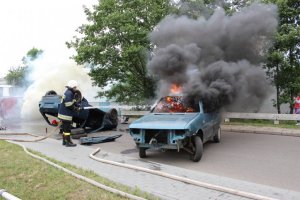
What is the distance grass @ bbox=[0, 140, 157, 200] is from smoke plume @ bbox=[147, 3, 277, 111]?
4.48 metres

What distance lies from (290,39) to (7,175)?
1245cm

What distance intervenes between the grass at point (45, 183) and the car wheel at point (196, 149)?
8.84ft

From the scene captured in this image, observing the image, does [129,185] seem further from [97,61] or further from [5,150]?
[97,61]

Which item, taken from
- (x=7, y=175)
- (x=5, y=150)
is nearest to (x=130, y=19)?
(x=5, y=150)

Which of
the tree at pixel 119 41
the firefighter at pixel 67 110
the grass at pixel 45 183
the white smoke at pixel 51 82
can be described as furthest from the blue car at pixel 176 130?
the white smoke at pixel 51 82

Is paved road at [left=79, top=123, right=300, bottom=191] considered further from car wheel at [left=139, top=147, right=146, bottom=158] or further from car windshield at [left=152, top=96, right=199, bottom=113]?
car windshield at [left=152, top=96, right=199, bottom=113]

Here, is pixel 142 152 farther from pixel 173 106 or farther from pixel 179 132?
pixel 173 106

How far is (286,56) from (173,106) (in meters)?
8.47

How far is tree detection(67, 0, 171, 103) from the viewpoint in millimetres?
16219

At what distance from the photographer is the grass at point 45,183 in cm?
525

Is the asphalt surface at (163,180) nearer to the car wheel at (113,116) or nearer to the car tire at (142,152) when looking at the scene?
the car tire at (142,152)

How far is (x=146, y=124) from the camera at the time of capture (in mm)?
8141

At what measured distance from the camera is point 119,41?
16859mm

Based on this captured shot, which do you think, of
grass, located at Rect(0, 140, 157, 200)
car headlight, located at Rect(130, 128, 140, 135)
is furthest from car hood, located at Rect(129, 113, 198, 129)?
grass, located at Rect(0, 140, 157, 200)
